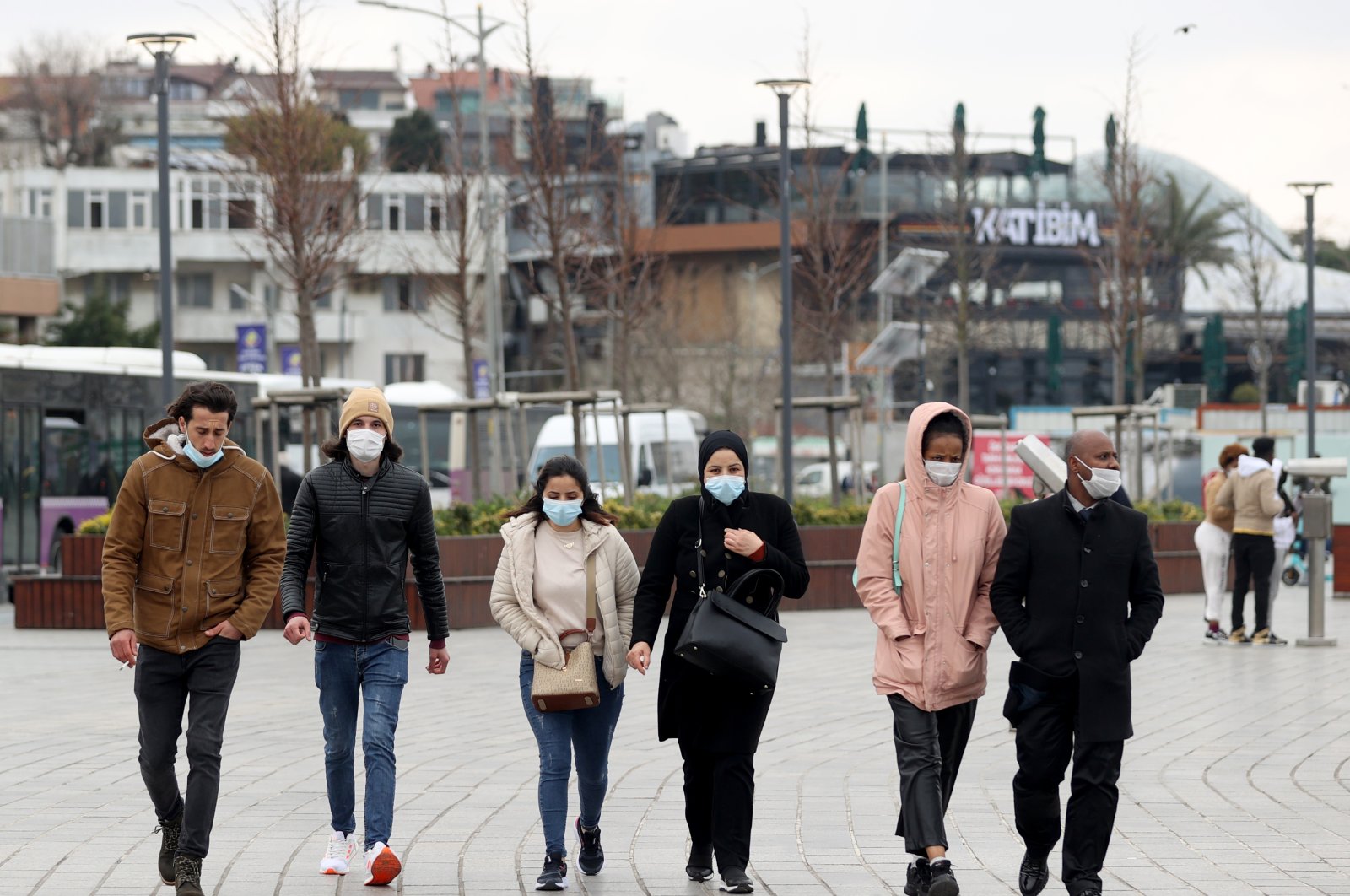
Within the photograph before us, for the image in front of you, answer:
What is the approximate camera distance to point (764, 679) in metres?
7.20

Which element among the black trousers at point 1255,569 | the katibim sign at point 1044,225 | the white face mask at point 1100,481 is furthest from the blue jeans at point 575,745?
the katibim sign at point 1044,225

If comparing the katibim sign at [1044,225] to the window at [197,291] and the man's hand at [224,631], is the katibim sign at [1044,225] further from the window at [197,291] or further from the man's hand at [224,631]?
the man's hand at [224,631]

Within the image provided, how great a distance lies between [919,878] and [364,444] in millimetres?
2455

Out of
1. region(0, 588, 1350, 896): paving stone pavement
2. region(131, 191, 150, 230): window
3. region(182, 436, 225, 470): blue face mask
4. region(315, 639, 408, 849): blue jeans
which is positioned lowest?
region(0, 588, 1350, 896): paving stone pavement

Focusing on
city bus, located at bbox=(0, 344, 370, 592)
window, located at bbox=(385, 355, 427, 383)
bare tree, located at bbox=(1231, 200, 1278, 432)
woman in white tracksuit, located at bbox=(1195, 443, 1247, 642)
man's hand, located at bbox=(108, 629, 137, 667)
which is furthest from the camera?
window, located at bbox=(385, 355, 427, 383)

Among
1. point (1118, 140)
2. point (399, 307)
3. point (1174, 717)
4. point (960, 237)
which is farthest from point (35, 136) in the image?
point (1174, 717)

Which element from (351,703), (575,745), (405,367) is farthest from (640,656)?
(405,367)

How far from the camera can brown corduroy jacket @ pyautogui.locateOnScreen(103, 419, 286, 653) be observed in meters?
7.00

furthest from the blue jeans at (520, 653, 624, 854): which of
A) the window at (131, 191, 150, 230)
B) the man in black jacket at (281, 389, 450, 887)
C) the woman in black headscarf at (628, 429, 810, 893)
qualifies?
the window at (131, 191, 150, 230)

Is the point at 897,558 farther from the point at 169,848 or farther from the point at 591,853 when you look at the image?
the point at 169,848

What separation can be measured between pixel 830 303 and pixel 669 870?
82.2ft

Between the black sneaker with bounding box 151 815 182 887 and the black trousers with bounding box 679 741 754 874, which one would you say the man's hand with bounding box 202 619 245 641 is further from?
the black trousers with bounding box 679 741 754 874

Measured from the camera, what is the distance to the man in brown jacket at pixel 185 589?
699 centimetres

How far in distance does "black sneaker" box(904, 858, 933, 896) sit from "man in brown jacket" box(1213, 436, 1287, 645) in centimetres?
1101
